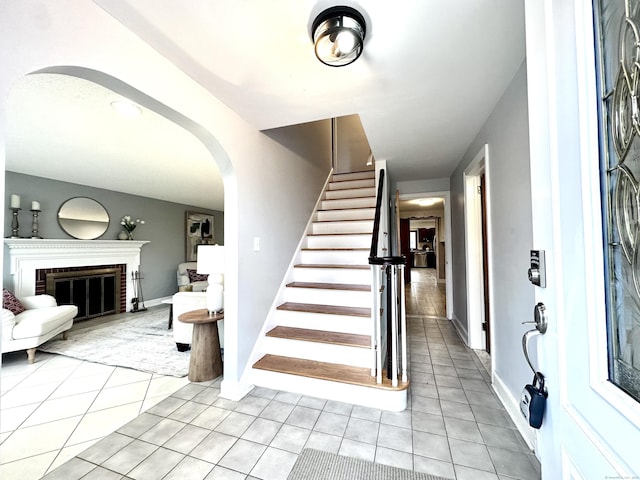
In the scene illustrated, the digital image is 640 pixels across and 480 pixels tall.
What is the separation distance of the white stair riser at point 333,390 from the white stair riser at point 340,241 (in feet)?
5.63

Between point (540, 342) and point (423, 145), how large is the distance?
2514mm

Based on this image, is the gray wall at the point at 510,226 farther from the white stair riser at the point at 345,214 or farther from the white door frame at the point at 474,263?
the white stair riser at the point at 345,214

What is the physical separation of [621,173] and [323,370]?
2.06 metres

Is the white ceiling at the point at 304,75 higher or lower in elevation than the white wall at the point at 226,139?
higher

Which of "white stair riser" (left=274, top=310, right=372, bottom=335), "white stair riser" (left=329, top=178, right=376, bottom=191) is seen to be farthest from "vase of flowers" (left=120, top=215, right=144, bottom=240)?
"white stair riser" (left=274, top=310, right=372, bottom=335)

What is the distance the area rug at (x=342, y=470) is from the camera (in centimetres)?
132

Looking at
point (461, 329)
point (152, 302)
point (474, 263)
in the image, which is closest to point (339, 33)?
point (474, 263)

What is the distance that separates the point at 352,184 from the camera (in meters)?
4.54

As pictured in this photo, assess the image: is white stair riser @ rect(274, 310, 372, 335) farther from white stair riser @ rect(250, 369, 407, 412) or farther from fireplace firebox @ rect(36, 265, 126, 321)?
fireplace firebox @ rect(36, 265, 126, 321)

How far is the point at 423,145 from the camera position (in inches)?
111

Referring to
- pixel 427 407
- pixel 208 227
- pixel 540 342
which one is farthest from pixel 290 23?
pixel 208 227

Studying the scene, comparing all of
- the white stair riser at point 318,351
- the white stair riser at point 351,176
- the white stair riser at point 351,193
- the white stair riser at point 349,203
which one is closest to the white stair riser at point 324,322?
the white stair riser at point 318,351

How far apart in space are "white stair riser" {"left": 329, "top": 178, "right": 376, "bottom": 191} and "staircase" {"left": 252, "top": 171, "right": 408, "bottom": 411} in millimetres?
846

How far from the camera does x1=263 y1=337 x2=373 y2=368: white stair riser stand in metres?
2.14
